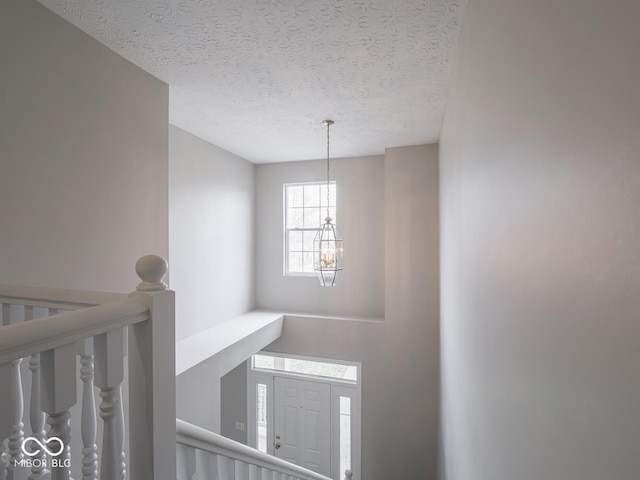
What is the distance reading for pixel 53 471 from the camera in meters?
0.71

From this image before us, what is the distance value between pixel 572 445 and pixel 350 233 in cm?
436

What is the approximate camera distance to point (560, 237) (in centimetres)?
64

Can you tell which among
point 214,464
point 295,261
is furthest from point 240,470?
point 295,261

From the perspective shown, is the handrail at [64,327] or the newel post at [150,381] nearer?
the handrail at [64,327]

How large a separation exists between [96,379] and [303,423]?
189 inches

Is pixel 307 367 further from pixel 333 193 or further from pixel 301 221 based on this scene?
pixel 333 193

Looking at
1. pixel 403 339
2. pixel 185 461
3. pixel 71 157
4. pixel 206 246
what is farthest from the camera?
pixel 403 339

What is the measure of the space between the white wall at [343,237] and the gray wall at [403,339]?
357mm

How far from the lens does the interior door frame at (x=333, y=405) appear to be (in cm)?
459

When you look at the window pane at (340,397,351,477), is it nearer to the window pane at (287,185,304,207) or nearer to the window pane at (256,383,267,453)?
the window pane at (256,383,267,453)

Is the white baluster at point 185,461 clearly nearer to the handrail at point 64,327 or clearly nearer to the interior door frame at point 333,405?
Answer: the handrail at point 64,327

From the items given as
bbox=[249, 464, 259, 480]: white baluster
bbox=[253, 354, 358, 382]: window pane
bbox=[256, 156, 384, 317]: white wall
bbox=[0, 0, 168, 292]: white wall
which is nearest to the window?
bbox=[256, 156, 384, 317]: white wall

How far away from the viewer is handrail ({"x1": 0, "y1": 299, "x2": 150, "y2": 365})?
59 centimetres

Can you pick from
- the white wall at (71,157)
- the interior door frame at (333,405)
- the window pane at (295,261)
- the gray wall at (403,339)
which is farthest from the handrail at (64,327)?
the window pane at (295,261)
